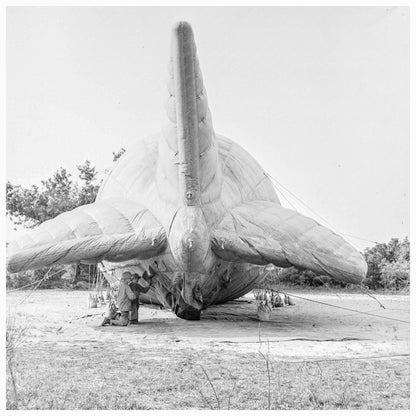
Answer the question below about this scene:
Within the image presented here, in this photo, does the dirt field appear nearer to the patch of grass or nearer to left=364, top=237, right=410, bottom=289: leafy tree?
the patch of grass

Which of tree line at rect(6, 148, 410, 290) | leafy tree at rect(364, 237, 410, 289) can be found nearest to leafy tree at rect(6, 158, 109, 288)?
tree line at rect(6, 148, 410, 290)

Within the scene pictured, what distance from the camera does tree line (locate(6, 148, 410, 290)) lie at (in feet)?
61.0

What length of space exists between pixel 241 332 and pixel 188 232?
1567 mm

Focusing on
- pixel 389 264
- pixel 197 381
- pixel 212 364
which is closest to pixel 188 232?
pixel 212 364

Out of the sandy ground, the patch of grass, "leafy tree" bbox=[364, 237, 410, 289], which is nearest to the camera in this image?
the patch of grass

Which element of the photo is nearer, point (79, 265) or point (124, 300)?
point (124, 300)

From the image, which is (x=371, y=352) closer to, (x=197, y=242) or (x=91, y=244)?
(x=197, y=242)

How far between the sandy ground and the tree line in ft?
24.2

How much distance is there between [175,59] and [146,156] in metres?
3.69

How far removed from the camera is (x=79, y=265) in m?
20.5

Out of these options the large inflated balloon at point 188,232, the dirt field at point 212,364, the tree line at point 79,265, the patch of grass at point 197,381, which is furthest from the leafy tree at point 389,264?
the patch of grass at point 197,381

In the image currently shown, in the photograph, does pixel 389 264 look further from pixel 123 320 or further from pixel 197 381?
pixel 197 381
